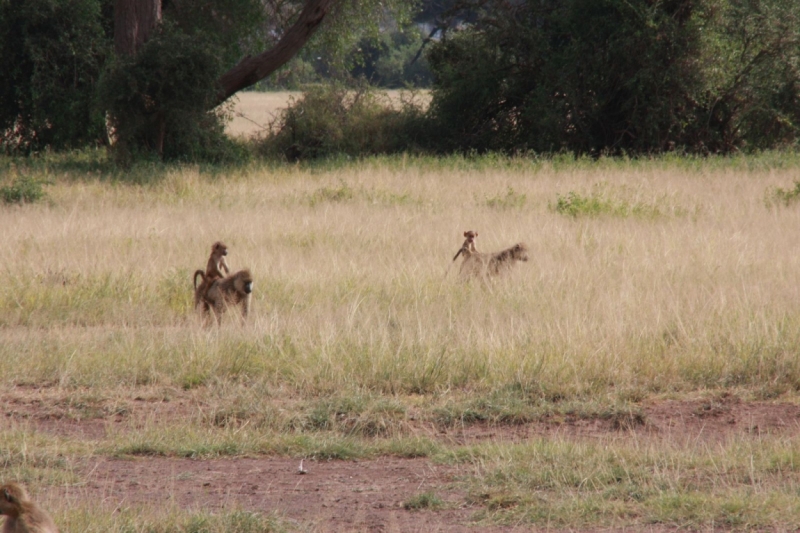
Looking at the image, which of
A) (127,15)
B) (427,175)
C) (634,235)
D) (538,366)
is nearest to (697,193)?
(634,235)

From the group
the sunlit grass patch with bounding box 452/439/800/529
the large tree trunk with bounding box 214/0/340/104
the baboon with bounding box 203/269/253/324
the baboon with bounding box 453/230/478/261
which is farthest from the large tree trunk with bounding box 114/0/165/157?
the sunlit grass patch with bounding box 452/439/800/529

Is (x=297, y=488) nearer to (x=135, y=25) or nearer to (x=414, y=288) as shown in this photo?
(x=414, y=288)

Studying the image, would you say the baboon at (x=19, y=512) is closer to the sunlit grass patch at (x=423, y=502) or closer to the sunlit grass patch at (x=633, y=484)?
the sunlit grass patch at (x=423, y=502)

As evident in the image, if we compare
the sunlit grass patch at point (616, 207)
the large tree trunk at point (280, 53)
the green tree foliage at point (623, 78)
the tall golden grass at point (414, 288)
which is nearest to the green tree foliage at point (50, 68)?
the large tree trunk at point (280, 53)

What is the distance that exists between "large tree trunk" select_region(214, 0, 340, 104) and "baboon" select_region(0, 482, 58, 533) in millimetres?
19159

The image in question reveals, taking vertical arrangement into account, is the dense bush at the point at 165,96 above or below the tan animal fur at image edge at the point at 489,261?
above

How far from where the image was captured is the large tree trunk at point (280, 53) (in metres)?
22.1

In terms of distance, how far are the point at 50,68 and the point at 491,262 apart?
54.2 ft

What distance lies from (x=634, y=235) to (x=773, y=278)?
2.61m

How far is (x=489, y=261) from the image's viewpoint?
31.4 feet

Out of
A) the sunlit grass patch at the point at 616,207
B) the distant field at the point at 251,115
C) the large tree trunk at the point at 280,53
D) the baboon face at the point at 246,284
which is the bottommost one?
the baboon face at the point at 246,284

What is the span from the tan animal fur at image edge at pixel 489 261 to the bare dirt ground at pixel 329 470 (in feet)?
11.4

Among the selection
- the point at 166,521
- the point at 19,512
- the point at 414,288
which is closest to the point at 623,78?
the point at 414,288

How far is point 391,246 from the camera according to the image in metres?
11.5
